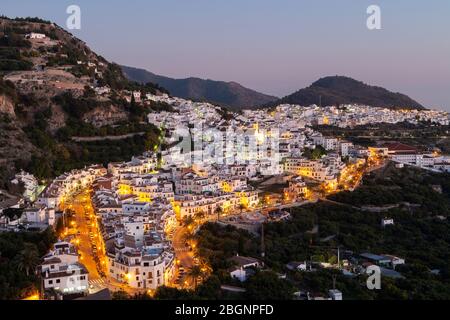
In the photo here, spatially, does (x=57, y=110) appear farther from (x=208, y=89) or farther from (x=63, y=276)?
(x=208, y=89)

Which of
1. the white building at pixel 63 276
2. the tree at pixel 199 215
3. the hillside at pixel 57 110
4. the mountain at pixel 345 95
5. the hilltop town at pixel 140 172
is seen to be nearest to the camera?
the white building at pixel 63 276

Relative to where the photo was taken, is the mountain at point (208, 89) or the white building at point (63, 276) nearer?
the white building at point (63, 276)

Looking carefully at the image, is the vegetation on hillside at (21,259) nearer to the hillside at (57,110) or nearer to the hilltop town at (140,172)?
the hilltop town at (140,172)

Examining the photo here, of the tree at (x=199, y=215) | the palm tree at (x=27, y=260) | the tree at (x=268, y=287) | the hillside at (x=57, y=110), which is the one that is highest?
the hillside at (x=57, y=110)

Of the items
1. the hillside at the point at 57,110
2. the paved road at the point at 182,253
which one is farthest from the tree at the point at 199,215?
the hillside at the point at 57,110

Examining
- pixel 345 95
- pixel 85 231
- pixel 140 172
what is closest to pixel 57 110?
pixel 140 172

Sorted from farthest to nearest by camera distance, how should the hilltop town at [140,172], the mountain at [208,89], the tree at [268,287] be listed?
the mountain at [208,89] → the hilltop town at [140,172] → the tree at [268,287]
